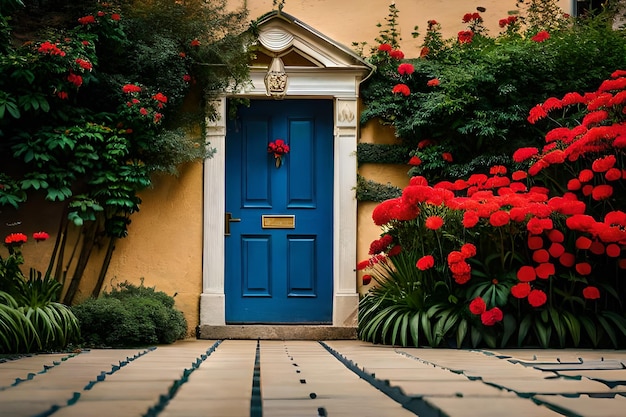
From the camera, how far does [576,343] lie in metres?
5.57

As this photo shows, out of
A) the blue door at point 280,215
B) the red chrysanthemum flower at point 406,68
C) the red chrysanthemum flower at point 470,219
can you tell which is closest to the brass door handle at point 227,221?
the blue door at point 280,215

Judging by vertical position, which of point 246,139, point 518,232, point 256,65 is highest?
point 256,65

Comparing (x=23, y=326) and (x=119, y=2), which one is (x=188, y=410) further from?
(x=119, y=2)

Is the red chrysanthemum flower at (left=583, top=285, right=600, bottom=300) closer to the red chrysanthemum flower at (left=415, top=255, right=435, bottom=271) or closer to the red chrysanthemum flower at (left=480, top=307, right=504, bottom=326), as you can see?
the red chrysanthemum flower at (left=480, top=307, right=504, bottom=326)

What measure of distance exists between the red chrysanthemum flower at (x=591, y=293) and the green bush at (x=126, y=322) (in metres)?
3.46

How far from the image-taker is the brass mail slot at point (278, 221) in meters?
7.56

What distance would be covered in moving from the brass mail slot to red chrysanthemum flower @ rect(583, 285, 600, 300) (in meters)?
3.03

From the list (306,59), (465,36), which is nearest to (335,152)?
(306,59)

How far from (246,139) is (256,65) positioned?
0.76 metres

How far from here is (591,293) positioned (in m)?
5.61

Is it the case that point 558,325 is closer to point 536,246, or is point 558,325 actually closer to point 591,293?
point 591,293

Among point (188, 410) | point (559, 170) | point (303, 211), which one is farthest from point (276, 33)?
point (188, 410)

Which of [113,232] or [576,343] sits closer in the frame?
[576,343]

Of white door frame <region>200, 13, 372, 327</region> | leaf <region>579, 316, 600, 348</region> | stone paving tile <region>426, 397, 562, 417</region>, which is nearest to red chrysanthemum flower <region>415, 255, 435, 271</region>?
leaf <region>579, 316, 600, 348</region>
